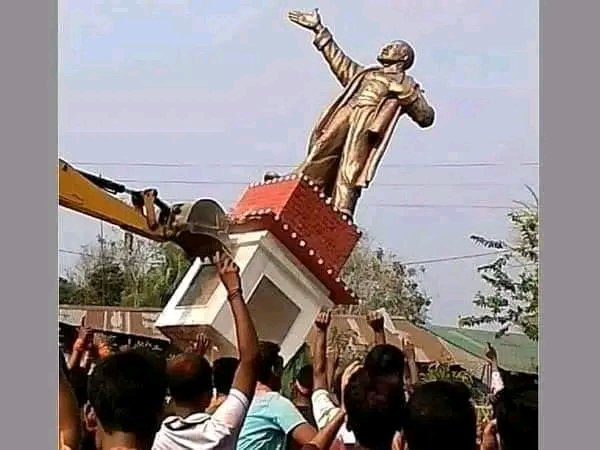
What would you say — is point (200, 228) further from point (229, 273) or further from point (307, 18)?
point (307, 18)

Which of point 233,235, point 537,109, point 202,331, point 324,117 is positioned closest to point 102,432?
point 202,331

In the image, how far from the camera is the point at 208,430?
3934 millimetres

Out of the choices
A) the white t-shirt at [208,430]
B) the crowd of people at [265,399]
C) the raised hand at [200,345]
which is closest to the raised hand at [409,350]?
the crowd of people at [265,399]

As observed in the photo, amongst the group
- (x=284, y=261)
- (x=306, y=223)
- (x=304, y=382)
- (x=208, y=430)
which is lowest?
(x=208, y=430)

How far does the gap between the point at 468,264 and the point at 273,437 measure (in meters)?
0.74

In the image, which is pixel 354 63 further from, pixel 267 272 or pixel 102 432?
pixel 102 432

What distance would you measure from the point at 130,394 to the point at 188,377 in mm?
290

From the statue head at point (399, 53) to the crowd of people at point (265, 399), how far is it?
728 mm

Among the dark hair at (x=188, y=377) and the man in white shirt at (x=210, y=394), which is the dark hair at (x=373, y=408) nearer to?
the man in white shirt at (x=210, y=394)

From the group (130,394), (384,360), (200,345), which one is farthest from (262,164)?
(130,394)

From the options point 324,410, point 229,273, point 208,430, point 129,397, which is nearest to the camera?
point 129,397

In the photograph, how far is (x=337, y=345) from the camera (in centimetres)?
409

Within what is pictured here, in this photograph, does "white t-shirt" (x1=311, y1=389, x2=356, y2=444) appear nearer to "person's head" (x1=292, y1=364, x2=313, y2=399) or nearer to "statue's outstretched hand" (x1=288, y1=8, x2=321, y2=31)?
"person's head" (x1=292, y1=364, x2=313, y2=399)

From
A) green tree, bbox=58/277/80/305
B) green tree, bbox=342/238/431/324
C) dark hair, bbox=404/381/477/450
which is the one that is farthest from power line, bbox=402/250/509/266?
green tree, bbox=58/277/80/305
